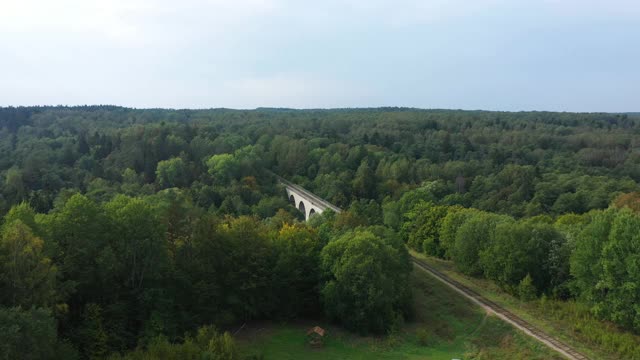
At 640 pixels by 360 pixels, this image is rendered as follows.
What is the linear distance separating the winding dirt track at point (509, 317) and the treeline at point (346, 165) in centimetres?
2922

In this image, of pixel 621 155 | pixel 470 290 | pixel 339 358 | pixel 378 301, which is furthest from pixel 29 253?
pixel 621 155

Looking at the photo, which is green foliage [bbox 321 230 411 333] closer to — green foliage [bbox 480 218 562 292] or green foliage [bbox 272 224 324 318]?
green foliage [bbox 272 224 324 318]

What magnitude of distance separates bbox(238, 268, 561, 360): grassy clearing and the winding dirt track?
0.56 metres

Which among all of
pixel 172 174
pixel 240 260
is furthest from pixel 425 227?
pixel 172 174

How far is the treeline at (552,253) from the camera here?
3091 centimetres

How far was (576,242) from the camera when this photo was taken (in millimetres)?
36062

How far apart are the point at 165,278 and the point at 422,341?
616 inches

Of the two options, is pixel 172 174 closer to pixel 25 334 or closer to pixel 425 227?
pixel 425 227

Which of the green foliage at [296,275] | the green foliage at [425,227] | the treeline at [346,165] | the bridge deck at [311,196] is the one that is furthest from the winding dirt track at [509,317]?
the treeline at [346,165]

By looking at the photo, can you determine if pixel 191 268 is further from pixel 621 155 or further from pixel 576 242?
pixel 621 155

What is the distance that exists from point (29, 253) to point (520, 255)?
1228 inches

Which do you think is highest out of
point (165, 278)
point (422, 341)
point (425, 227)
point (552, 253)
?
point (552, 253)

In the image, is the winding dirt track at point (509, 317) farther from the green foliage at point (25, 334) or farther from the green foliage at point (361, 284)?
the green foliage at point (25, 334)

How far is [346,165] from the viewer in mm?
89812
